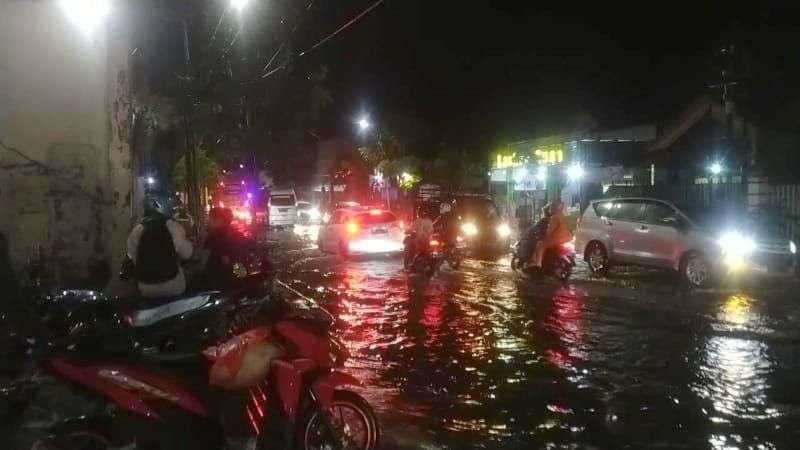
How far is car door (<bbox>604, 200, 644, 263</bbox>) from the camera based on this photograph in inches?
669

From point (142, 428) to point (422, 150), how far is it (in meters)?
34.5

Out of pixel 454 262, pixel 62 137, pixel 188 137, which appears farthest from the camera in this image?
pixel 188 137

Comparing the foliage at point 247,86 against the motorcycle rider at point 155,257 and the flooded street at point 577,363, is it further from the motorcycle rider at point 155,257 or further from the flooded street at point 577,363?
the motorcycle rider at point 155,257

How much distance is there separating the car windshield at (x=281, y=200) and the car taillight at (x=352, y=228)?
20505 mm

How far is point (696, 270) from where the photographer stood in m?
15.6

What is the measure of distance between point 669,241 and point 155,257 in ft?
39.4

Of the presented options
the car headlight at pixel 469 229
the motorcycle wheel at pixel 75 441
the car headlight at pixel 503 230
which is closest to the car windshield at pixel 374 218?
the car headlight at pixel 469 229

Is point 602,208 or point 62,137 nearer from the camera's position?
point 62,137

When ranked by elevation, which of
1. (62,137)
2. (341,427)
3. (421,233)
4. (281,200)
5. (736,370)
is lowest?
(736,370)

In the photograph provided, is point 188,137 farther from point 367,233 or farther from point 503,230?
point 503,230

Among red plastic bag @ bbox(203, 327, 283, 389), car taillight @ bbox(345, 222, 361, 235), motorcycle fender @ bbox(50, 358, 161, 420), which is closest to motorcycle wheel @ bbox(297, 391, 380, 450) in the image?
red plastic bag @ bbox(203, 327, 283, 389)

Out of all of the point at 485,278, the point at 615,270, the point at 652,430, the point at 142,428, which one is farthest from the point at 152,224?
the point at 615,270

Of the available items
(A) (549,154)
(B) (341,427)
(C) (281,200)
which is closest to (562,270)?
(B) (341,427)

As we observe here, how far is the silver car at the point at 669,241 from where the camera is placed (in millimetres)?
15445
